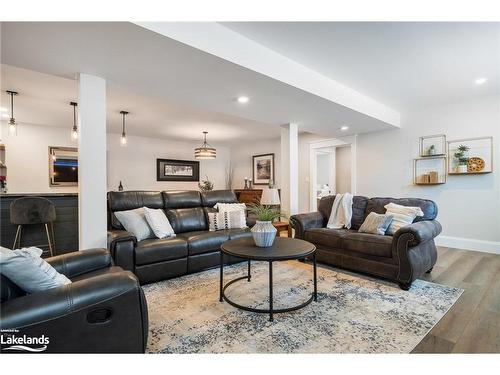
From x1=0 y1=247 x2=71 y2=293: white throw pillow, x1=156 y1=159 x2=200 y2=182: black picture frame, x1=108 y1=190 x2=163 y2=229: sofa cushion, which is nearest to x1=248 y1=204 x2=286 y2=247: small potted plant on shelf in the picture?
x1=0 y1=247 x2=71 y2=293: white throw pillow

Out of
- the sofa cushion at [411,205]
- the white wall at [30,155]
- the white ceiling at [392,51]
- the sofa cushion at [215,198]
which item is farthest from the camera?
the white wall at [30,155]

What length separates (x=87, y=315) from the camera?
128 centimetres

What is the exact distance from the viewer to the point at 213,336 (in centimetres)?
185

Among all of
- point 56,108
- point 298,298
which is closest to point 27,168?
point 56,108

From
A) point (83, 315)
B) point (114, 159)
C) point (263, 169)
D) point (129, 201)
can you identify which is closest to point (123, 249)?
point (129, 201)

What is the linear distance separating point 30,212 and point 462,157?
6.38m

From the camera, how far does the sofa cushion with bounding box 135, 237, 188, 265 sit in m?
2.85

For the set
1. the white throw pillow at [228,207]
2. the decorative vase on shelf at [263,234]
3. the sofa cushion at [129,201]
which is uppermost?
the sofa cushion at [129,201]

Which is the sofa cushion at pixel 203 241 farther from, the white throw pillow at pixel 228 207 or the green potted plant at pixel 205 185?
the green potted plant at pixel 205 185

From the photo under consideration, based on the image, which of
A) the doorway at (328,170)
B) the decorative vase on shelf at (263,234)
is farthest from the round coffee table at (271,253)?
the doorway at (328,170)

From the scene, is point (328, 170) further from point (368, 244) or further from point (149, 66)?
point (149, 66)

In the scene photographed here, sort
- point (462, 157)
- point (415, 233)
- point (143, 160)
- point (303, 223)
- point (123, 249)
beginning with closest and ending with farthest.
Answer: point (415, 233), point (123, 249), point (303, 223), point (462, 157), point (143, 160)

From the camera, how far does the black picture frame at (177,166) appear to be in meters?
7.26
